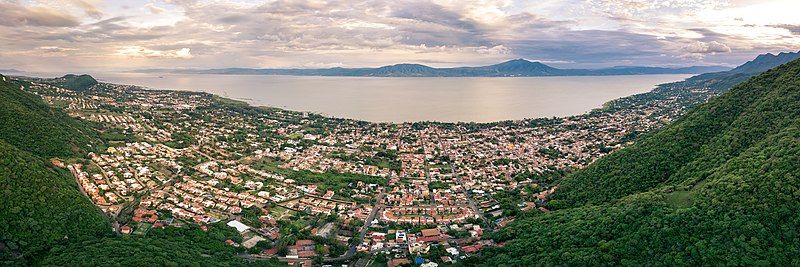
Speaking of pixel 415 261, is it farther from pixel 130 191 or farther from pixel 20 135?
pixel 20 135

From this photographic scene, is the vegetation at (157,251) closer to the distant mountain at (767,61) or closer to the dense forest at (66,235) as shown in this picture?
the dense forest at (66,235)

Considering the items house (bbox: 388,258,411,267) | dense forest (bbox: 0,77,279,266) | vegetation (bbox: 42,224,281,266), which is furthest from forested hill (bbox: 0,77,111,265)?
house (bbox: 388,258,411,267)

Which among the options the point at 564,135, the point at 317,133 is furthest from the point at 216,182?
the point at 564,135

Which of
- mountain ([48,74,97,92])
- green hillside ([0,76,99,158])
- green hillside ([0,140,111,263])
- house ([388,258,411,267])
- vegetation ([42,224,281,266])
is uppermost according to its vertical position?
mountain ([48,74,97,92])

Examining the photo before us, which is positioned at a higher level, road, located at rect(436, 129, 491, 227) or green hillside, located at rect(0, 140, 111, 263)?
green hillside, located at rect(0, 140, 111, 263)

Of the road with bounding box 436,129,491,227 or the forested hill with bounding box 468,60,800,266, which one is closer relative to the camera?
the forested hill with bounding box 468,60,800,266

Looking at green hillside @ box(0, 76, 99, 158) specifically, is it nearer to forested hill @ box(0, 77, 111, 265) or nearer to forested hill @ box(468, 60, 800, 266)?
forested hill @ box(0, 77, 111, 265)

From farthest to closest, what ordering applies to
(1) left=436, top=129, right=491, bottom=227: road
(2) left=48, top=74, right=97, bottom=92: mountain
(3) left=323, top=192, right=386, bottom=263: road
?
(2) left=48, top=74, right=97, bottom=92: mountain < (1) left=436, top=129, right=491, bottom=227: road < (3) left=323, top=192, right=386, bottom=263: road
